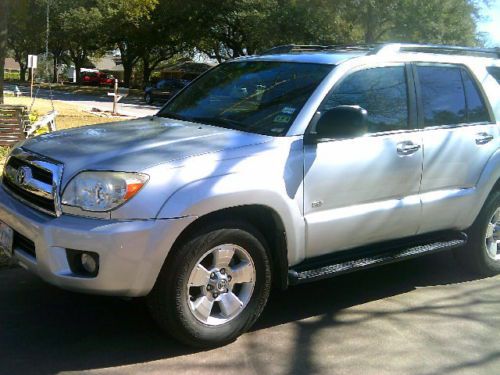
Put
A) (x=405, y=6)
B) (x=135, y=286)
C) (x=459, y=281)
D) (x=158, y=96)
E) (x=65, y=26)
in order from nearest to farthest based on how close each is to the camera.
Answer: (x=135, y=286) → (x=459, y=281) → (x=405, y=6) → (x=158, y=96) → (x=65, y=26)

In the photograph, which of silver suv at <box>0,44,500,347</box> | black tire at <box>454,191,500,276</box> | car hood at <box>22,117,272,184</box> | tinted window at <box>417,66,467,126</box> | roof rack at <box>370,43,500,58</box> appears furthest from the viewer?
black tire at <box>454,191,500,276</box>

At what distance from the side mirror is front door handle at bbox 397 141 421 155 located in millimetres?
545

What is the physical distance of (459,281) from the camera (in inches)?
217

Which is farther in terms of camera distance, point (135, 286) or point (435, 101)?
point (435, 101)

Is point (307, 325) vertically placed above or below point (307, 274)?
below

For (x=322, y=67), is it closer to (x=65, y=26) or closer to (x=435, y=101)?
(x=435, y=101)

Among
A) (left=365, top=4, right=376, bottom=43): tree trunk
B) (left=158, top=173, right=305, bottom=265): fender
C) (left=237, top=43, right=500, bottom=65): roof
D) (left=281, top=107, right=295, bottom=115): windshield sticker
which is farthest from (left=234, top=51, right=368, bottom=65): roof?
(left=365, top=4, right=376, bottom=43): tree trunk

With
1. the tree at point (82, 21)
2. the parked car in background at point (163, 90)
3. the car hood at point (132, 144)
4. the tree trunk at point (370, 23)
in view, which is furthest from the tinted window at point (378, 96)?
the tree at point (82, 21)

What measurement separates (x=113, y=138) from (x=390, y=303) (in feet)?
8.19

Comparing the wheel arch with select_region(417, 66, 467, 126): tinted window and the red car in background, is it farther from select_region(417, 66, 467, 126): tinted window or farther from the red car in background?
the red car in background

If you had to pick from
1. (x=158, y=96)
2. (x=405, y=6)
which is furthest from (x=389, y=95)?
(x=158, y=96)

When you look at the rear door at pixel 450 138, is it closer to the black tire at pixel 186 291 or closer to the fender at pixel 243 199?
the fender at pixel 243 199

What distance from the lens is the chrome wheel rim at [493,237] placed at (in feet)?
18.4

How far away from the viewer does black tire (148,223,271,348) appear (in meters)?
3.60
